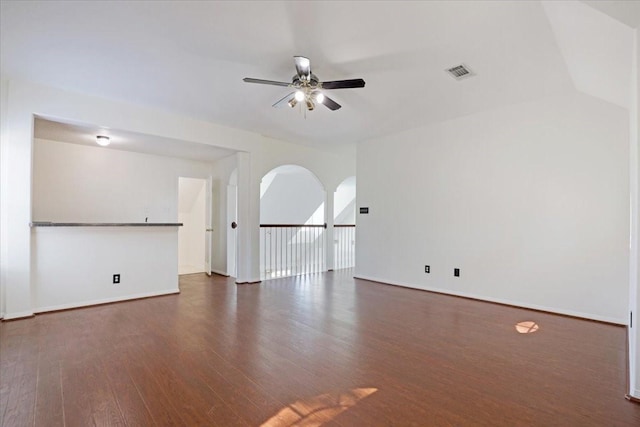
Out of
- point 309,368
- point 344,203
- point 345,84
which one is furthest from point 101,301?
point 344,203

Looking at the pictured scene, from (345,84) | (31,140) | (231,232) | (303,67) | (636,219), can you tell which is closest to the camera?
(636,219)

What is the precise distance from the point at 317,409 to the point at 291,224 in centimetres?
616

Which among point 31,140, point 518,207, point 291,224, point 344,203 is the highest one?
point 31,140

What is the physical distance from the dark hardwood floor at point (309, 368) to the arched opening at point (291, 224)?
286 centimetres

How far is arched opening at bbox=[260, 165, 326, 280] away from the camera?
22.1ft

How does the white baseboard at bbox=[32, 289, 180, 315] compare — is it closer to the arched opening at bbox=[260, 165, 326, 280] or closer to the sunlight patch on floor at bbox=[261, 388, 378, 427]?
the arched opening at bbox=[260, 165, 326, 280]

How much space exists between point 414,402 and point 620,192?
3.41 metres

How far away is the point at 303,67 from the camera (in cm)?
276

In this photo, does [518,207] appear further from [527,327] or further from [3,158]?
[3,158]

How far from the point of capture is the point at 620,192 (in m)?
3.37

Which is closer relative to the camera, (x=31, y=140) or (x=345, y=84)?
(x=345, y=84)

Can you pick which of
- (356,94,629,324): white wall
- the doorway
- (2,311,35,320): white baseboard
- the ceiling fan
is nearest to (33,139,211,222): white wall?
the doorway

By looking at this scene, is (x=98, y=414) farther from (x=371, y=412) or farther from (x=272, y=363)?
(x=371, y=412)

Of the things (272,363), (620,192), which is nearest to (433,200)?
(620,192)
